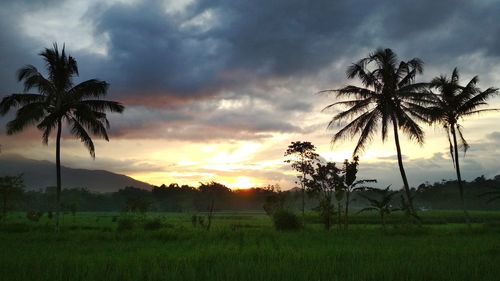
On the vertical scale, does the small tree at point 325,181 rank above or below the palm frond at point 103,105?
below

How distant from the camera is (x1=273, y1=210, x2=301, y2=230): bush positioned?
3388 centimetres

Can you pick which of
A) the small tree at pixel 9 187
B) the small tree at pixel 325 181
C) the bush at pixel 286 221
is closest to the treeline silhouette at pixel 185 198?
the small tree at pixel 9 187

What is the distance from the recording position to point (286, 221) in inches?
1337

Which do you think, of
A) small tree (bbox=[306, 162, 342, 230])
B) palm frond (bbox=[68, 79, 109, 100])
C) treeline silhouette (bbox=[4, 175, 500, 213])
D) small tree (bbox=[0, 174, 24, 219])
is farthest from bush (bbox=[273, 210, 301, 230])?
treeline silhouette (bbox=[4, 175, 500, 213])

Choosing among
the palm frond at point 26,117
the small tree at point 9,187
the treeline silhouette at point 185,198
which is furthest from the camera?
the treeline silhouette at point 185,198

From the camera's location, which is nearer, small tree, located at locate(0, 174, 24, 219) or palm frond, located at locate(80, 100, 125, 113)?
palm frond, located at locate(80, 100, 125, 113)

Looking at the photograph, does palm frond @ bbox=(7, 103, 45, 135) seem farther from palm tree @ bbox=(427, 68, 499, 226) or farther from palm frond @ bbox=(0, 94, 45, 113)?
palm tree @ bbox=(427, 68, 499, 226)

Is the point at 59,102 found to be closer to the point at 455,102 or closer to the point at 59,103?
the point at 59,103

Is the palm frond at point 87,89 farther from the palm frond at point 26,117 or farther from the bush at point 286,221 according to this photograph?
the bush at point 286,221

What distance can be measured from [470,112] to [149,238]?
85.7 ft

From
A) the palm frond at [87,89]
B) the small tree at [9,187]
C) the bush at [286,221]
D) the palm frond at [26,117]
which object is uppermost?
the palm frond at [87,89]

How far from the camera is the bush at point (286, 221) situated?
111 feet

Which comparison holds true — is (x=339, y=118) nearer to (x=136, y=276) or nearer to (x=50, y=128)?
(x=50, y=128)

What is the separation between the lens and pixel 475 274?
9438mm
